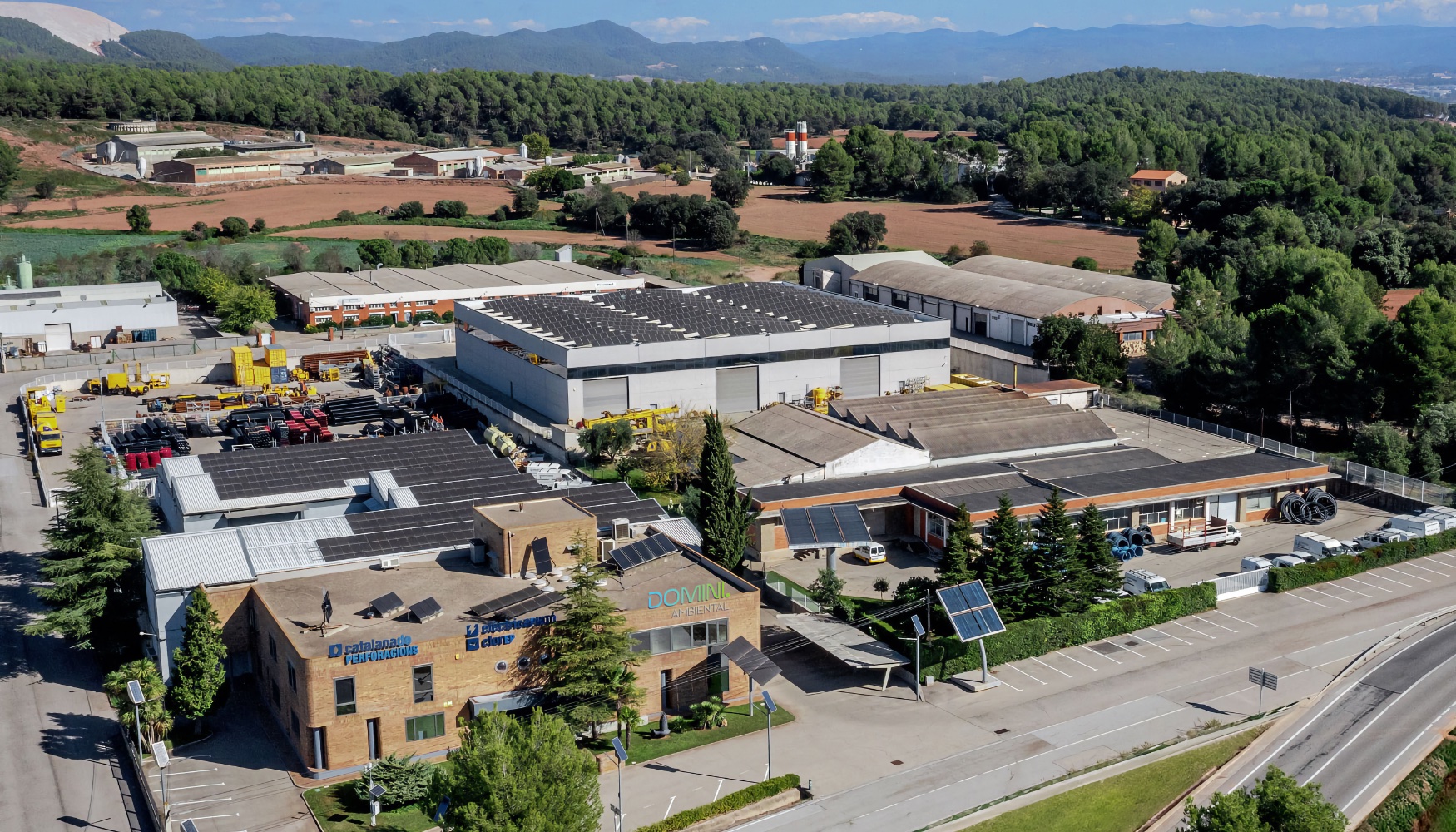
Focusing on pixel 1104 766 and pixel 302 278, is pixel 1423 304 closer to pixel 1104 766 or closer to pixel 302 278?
pixel 1104 766

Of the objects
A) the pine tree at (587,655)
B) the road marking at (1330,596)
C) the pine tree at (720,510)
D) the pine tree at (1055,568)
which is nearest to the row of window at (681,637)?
the pine tree at (587,655)

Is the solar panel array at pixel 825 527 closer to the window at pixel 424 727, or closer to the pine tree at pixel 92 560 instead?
the window at pixel 424 727

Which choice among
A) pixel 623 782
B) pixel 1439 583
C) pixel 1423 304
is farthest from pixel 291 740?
pixel 1423 304

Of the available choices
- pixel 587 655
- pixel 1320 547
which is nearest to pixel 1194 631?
pixel 1320 547

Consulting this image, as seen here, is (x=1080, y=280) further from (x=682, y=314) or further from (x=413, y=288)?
(x=413, y=288)

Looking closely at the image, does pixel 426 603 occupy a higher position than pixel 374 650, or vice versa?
pixel 426 603

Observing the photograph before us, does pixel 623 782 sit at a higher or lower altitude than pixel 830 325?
lower
